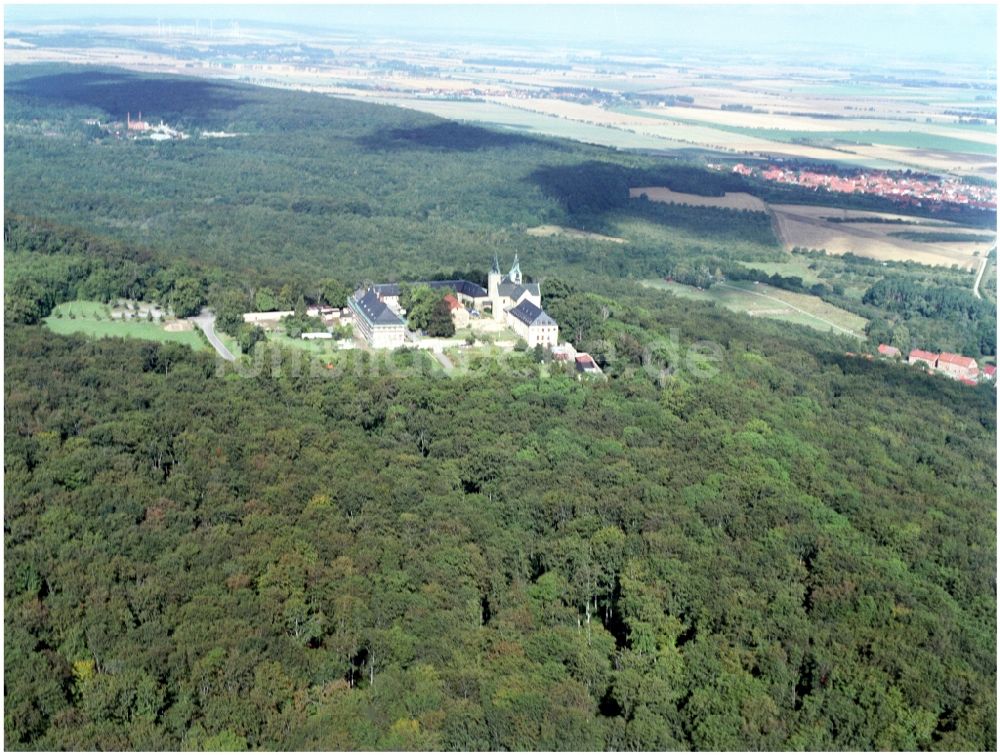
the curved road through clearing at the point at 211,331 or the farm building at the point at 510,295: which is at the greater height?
the farm building at the point at 510,295

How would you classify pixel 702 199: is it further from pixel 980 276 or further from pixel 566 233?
pixel 980 276

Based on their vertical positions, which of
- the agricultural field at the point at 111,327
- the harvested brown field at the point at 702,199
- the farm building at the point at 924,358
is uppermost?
the farm building at the point at 924,358

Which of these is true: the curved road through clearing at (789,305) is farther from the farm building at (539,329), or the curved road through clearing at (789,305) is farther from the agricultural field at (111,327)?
the agricultural field at (111,327)

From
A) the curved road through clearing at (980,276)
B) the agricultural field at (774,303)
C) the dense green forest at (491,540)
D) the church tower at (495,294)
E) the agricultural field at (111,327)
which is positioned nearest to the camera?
the dense green forest at (491,540)

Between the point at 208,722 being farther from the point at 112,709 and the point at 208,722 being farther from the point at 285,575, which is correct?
the point at 285,575

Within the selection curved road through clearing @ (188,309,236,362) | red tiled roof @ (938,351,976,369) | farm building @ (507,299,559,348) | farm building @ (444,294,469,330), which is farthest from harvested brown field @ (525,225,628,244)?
curved road through clearing @ (188,309,236,362)

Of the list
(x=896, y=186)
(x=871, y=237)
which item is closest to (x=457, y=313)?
(x=871, y=237)

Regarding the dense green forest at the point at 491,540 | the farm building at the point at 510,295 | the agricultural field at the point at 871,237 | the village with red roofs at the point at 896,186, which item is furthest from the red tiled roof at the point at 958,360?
the village with red roofs at the point at 896,186
